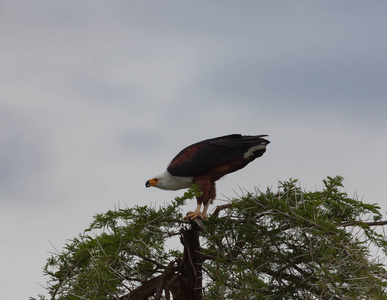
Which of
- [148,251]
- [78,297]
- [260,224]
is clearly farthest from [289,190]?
[78,297]

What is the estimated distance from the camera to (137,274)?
596 cm

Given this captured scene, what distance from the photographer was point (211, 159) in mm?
6098

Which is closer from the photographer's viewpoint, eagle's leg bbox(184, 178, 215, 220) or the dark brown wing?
eagle's leg bbox(184, 178, 215, 220)

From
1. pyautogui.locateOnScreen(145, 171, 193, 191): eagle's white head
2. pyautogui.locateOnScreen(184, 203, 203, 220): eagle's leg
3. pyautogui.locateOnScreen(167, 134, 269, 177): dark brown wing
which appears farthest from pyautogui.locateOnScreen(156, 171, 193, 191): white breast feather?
pyautogui.locateOnScreen(184, 203, 203, 220): eagle's leg

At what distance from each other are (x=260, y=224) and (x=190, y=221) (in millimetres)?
827

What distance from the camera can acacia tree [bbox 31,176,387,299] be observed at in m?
4.90

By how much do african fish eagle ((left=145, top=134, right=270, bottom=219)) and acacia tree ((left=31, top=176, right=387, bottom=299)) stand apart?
1.06 ft

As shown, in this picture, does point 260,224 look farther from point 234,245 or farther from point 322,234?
point 322,234

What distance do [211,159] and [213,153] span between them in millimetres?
72

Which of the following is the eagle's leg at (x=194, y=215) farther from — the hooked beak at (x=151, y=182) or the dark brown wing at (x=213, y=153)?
the hooked beak at (x=151, y=182)

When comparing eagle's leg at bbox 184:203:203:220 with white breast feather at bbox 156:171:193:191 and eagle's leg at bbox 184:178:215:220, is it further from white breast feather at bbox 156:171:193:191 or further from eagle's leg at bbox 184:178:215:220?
white breast feather at bbox 156:171:193:191

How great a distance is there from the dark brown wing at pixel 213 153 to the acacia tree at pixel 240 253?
0.49m

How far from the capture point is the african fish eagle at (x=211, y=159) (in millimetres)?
6098

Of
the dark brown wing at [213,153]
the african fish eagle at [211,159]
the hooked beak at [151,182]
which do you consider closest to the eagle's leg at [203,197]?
the african fish eagle at [211,159]
